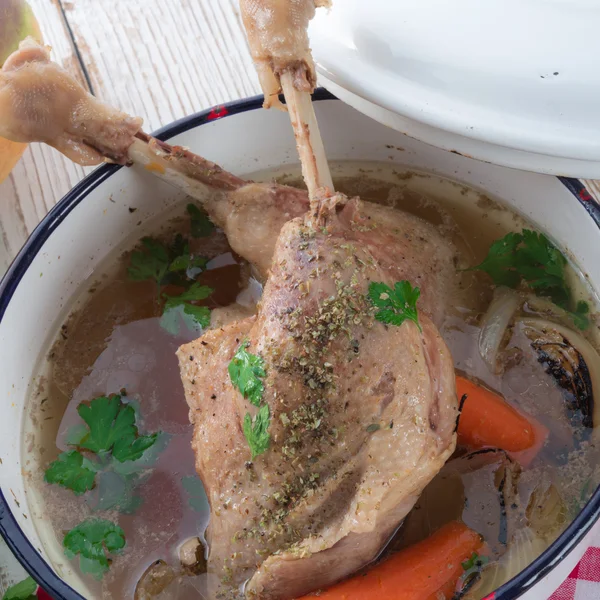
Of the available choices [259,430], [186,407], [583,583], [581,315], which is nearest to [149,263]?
[186,407]

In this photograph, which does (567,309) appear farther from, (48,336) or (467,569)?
(48,336)

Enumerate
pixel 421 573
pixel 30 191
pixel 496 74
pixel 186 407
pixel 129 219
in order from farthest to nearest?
pixel 30 191 → pixel 129 219 → pixel 186 407 → pixel 421 573 → pixel 496 74

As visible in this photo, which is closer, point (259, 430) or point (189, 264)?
point (259, 430)

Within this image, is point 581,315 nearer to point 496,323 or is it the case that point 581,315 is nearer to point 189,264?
point 496,323

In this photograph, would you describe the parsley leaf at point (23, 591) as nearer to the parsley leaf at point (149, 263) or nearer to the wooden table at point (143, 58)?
the parsley leaf at point (149, 263)

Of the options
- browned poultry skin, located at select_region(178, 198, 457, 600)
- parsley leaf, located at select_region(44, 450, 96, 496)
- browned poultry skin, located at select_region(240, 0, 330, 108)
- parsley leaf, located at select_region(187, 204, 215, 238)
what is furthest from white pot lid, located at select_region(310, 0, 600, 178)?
parsley leaf, located at select_region(44, 450, 96, 496)
